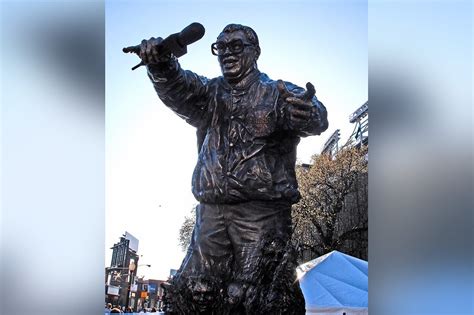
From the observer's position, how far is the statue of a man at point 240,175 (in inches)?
91.2

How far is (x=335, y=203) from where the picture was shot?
Result: 12.7 metres

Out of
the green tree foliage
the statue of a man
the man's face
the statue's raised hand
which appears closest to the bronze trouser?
the statue of a man

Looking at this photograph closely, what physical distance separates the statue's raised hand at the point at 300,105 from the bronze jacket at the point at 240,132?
3 centimetres

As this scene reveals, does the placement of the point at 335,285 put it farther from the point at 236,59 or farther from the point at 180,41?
the point at 180,41

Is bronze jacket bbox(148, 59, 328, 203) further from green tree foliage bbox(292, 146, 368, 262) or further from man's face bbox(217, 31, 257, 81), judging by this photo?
green tree foliage bbox(292, 146, 368, 262)

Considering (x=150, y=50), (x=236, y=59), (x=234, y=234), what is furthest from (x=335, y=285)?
(x=150, y=50)

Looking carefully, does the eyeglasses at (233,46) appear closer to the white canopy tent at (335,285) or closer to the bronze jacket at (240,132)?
the bronze jacket at (240,132)

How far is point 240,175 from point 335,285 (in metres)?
3.79

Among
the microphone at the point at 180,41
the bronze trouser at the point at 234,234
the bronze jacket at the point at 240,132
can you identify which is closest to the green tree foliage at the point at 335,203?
the bronze jacket at the point at 240,132

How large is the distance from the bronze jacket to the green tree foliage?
833cm
